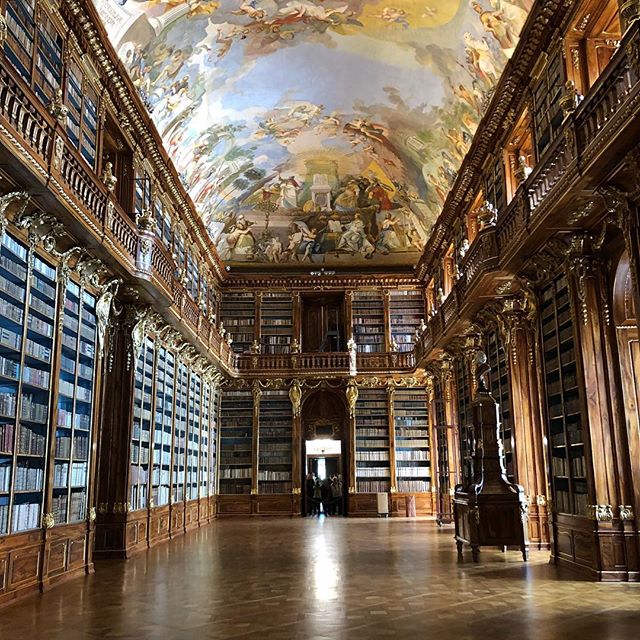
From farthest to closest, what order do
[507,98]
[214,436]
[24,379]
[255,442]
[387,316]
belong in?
1. [387,316]
2. [255,442]
3. [214,436]
4. [507,98]
5. [24,379]

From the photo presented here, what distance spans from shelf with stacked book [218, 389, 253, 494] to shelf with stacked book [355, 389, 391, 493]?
10.4 feet

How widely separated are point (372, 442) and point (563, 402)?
36.9 feet

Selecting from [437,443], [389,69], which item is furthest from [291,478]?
[389,69]

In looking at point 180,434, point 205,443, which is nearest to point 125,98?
point 180,434

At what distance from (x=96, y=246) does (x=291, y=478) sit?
1246cm

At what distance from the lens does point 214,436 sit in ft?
63.6

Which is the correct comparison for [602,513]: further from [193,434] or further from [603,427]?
[193,434]

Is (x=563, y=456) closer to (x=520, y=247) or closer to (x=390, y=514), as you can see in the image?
(x=520, y=247)

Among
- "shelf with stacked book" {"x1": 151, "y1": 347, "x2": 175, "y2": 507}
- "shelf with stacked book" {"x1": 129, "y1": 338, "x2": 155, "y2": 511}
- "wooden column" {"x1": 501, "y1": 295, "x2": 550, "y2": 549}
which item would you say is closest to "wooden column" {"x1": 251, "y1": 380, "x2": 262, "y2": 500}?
"shelf with stacked book" {"x1": 151, "y1": 347, "x2": 175, "y2": 507}

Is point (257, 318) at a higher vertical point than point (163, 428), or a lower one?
higher

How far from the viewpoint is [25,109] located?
643 centimetres

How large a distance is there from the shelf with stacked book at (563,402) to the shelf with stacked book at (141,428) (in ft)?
21.8

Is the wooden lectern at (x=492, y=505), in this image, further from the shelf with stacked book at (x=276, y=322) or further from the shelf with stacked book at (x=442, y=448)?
the shelf with stacked book at (x=276, y=322)

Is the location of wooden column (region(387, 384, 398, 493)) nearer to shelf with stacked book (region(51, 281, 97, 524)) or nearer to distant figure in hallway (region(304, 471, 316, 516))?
distant figure in hallway (region(304, 471, 316, 516))
